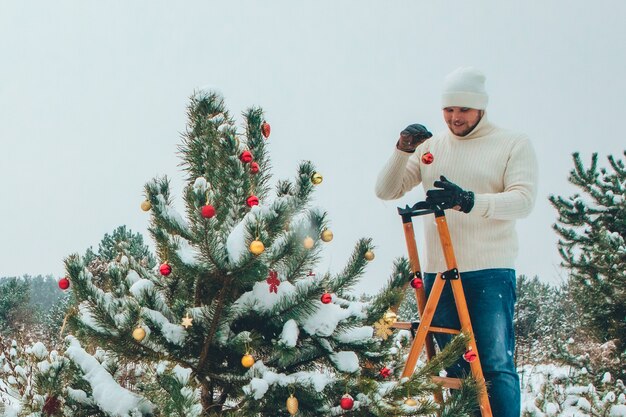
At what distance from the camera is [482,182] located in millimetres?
3045

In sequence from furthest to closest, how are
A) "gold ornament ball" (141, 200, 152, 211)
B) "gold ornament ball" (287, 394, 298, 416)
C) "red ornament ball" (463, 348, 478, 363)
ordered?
"red ornament ball" (463, 348, 478, 363), "gold ornament ball" (141, 200, 152, 211), "gold ornament ball" (287, 394, 298, 416)

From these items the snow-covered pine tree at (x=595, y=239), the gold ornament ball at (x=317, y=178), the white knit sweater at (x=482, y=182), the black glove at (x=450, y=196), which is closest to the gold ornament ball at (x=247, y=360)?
the gold ornament ball at (x=317, y=178)

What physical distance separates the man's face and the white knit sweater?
0.03 metres

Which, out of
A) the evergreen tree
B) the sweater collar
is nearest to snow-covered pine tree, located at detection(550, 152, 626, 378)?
the sweater collar

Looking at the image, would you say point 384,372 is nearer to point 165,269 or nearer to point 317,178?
point 317,178

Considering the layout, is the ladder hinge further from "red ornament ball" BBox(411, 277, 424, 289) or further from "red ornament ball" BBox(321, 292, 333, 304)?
"red ornament ball" BBox(321, 292, 333, 304)

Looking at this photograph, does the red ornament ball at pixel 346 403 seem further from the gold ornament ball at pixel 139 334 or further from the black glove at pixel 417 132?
the black glove at pixel 417 132

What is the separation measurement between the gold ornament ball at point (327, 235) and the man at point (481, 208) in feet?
2.44

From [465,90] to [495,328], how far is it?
1123 mm

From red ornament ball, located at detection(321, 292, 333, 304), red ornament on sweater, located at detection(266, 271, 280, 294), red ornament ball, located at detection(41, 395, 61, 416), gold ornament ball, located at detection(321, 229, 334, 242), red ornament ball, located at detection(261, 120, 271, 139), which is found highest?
red ornament ball, located at detection(261, 120, 271, 139)

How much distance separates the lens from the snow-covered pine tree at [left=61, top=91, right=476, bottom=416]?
6.98 ft

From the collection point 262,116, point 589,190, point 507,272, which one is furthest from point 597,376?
point 262,116

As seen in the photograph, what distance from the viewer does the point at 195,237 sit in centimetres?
212

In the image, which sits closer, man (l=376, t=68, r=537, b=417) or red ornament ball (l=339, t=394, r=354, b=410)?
red ornament ball (l=339, t=394, r=354, b=410)
